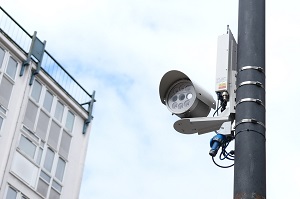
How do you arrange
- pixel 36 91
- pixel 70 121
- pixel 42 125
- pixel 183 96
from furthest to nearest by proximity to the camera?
pixel 70 121
pixel 36 91
pixel 42 125
pixel 183 96

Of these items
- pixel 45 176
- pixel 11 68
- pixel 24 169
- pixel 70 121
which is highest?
pixel 11 68

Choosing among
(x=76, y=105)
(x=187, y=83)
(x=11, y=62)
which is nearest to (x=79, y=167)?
(x=76, y=105)

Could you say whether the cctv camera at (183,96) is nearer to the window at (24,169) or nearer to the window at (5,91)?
the window at (24,169)

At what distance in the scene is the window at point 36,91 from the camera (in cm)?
3003

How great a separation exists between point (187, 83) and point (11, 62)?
78.1 ft

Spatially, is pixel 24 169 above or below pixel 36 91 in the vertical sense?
below

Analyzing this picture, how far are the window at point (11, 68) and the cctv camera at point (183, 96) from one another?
23.2 m

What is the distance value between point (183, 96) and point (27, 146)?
74.8 ft

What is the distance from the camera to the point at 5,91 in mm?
28406

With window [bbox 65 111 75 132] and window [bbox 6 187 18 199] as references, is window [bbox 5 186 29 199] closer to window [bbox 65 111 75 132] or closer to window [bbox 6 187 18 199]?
window [bbox 6 187 18 199]

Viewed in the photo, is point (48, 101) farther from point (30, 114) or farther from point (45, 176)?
point (45, 176)

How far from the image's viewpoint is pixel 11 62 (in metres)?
29.3

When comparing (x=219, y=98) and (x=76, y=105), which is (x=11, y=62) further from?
(x=219, y=98)

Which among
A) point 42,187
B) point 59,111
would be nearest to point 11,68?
point 59,111
